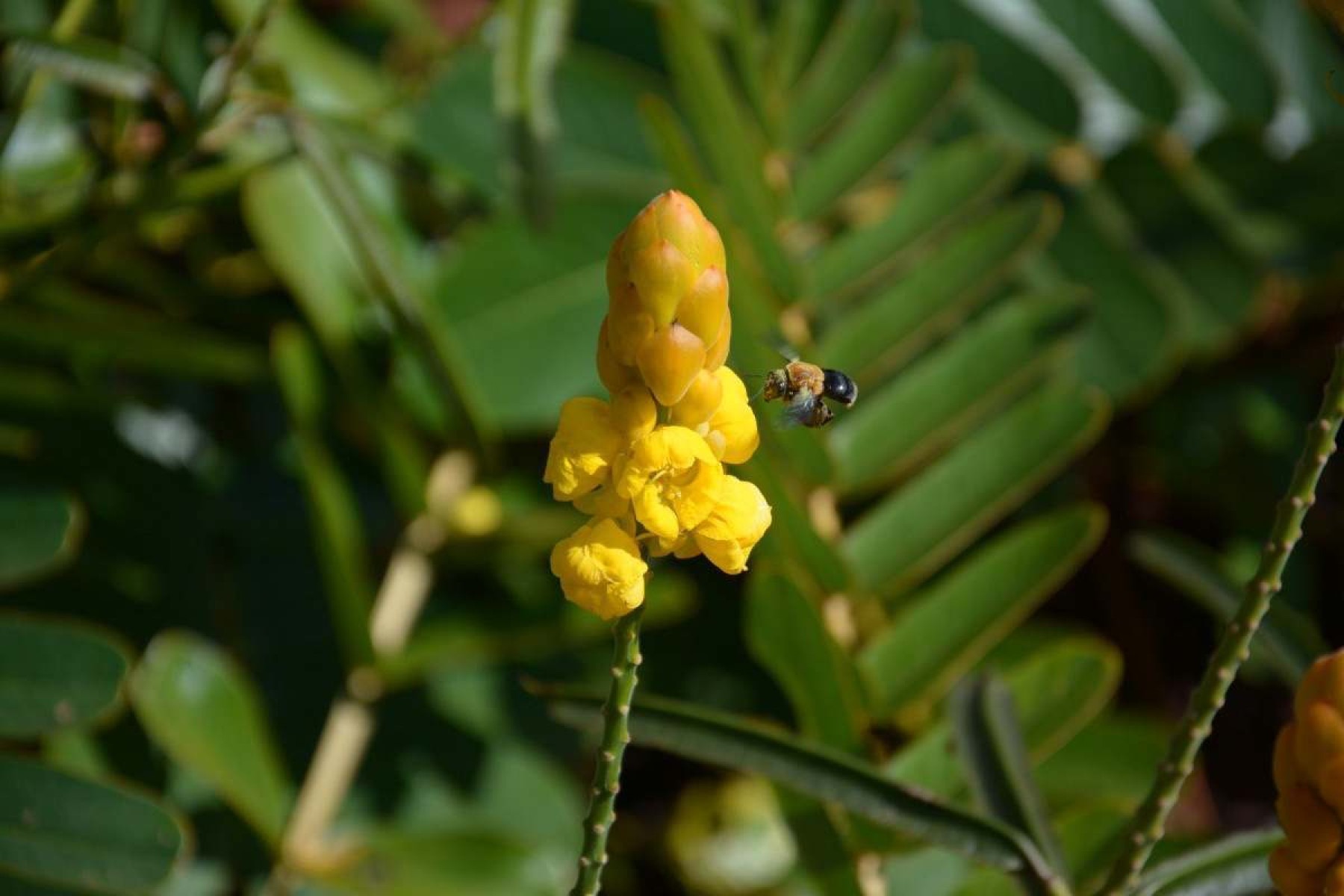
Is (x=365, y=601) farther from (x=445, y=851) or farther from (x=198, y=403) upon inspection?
(x=198, y=403)

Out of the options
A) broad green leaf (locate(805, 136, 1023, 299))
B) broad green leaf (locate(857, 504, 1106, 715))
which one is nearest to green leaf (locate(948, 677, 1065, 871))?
broad green leaf (locate(857, 504, 1106, 715))

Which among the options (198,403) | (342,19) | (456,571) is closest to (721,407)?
(456,571)

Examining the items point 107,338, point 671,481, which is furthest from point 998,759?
point 107,338

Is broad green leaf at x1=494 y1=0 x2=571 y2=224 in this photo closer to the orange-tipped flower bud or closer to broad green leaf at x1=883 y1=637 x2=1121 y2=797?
broad green leaf at x1=883 y1=637 x2=1121 y2=797

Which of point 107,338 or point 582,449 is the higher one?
point 582,449

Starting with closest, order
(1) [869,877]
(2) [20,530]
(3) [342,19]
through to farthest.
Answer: (1) [869,877]
(2) [20,530]
(3) [342,19]

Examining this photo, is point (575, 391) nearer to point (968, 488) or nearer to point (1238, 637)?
point (968, 488)
